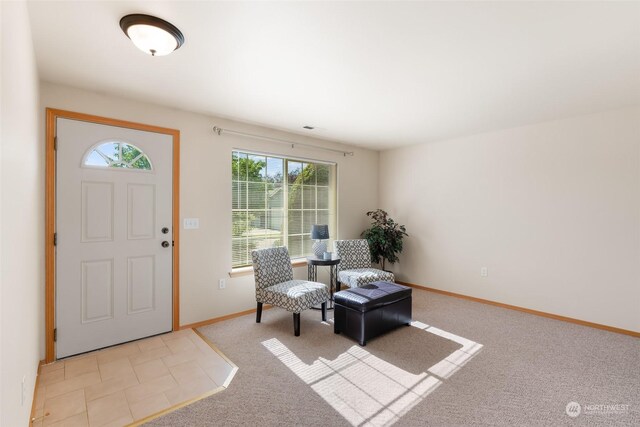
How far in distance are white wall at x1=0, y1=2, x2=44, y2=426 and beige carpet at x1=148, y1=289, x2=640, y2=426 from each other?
868 millimetres

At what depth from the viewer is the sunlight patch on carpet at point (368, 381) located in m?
1.92

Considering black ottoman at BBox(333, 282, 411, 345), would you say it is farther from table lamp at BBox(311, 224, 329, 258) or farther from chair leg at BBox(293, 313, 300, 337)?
table lamp at BBox(311, 224, 329, 258)

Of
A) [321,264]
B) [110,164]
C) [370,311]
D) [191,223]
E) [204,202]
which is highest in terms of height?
[110,164]

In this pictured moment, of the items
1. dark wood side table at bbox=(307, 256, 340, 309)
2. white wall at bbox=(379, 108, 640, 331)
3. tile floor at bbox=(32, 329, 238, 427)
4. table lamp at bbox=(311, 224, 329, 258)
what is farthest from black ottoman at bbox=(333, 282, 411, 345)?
white wall at bbox=(379, 108, 640, 331)

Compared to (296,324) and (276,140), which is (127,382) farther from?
(276,140)

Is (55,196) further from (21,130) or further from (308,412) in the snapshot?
(308,412)

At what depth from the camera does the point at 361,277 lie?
3717mm

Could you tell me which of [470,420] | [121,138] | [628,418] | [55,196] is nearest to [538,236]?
[628,418]

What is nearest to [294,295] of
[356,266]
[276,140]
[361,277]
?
[361,277]

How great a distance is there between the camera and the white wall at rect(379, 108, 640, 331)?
3.17 meters

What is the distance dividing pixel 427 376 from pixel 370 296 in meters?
0.87

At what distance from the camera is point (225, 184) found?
11.6 ft

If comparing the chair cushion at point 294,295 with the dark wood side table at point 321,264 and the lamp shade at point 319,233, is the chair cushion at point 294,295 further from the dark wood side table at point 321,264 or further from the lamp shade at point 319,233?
the lamp shade at point 319,233

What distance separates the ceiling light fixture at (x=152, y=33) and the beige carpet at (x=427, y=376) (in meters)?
2.34
